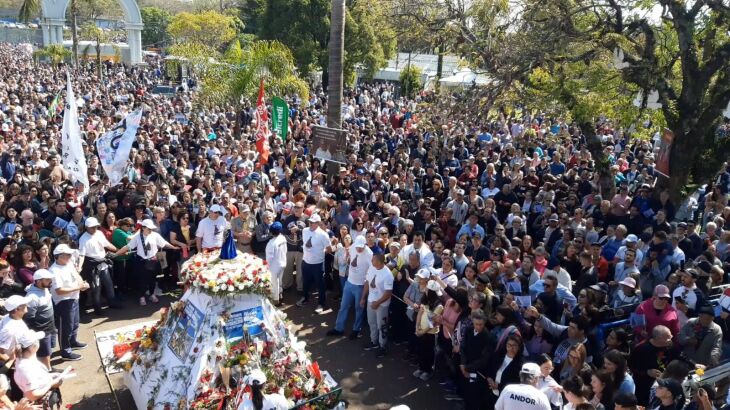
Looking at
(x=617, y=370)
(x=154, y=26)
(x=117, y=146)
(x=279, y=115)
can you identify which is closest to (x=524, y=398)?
(x=617, y=370)

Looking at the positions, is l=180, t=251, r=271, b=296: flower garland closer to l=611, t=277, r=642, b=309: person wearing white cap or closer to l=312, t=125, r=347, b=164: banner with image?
l=611, t=277, r=642, b=309: person wearing white cap

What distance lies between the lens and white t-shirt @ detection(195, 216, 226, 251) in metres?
10.9

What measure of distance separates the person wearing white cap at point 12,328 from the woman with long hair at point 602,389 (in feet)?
19.8

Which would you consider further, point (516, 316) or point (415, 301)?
point (415, 301)

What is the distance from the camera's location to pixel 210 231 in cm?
1095

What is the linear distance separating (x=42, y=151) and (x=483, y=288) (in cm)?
1321

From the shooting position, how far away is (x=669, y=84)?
13164mm

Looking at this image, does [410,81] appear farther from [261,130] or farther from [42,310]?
[42,310]

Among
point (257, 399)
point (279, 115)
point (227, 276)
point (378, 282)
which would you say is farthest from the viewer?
point (279, 115)

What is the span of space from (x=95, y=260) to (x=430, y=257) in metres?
5.53

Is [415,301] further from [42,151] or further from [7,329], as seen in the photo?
[42,151]

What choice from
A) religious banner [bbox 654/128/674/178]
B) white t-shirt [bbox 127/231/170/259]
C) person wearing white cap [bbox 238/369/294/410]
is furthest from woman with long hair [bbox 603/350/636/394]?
religious banner [bbox 654/128/674/178]

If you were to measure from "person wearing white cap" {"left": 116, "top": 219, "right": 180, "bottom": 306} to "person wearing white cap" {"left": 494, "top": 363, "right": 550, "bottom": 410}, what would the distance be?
23.2ft

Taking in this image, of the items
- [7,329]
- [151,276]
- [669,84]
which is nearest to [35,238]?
[151,276]
